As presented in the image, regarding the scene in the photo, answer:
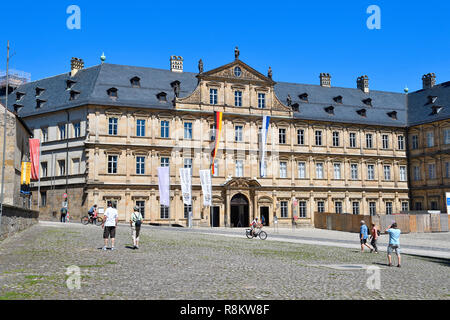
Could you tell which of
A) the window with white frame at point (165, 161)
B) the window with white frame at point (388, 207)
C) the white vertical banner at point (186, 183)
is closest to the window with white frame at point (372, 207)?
the window with white frame at point (388, 207)

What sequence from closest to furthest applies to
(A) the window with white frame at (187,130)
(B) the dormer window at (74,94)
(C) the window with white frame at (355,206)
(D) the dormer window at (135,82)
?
(B) the dormer window at (74,94) < (A) the window with white frame at (187,130) < (D) the dormer window at (135,82) < (C) the window with white frame at (355,206)

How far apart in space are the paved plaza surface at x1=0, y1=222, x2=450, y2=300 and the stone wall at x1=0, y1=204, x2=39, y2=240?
59 centimetres

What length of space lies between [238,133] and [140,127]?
1099 cm

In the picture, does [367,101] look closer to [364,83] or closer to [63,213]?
[364,83]

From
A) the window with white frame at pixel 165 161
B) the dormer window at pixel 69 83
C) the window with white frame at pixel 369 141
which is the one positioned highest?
the dormer window at pixel 69 83

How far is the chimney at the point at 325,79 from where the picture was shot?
66.9 m

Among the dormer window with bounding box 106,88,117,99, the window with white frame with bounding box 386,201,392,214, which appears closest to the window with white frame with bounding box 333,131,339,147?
the window with white frame with bounding box 386,201,392,214

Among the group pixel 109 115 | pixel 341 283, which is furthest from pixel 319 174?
pixel 341 283

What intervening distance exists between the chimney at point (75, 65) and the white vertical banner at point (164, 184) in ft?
62.1

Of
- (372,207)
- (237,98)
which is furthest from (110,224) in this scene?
(372,207)

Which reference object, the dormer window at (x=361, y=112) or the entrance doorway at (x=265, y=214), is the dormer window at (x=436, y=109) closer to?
the dormer window at (x=361, y=112)

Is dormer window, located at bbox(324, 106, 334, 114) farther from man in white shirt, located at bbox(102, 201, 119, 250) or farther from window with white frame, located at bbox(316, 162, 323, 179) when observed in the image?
man in white shirt, located at bbox(102, 201, 119, 250)

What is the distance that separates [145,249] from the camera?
21078 millimetres

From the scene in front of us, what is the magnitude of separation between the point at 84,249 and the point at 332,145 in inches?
1742
